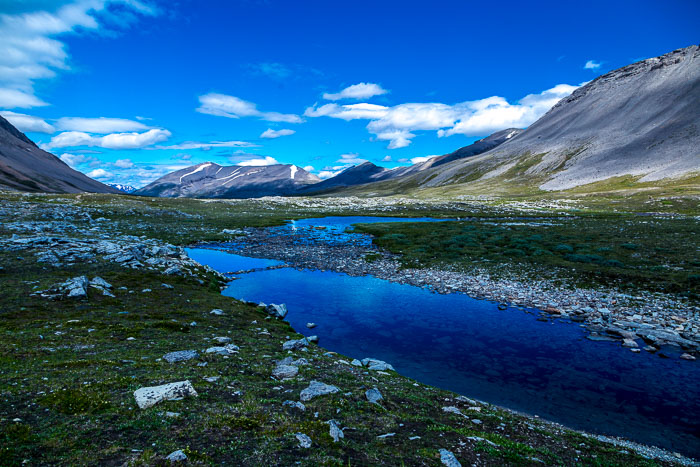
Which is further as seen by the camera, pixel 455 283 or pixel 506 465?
pixel 455 283

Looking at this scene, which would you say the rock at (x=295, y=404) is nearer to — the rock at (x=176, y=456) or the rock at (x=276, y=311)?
the rock at (x=176, y=456)

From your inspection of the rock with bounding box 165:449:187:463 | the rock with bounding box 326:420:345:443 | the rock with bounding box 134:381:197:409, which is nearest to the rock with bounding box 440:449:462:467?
the rock with bounding box 326:420:345:443

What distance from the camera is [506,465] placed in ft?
28.4

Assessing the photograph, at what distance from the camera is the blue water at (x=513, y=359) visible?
1428cm

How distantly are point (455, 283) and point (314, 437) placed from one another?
2742 cm

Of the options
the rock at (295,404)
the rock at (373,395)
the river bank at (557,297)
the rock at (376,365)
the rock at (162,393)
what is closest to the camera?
the rock at (162,393)

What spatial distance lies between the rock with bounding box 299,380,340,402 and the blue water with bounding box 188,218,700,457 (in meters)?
7.07

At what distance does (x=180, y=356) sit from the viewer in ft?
46.5

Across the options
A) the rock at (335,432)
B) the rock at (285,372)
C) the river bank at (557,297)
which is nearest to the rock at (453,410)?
the rock at (335,432)

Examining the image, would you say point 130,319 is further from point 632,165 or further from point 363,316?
point 632,165

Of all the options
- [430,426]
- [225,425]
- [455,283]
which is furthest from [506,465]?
[455,283]

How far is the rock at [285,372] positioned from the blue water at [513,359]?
679 centimetres

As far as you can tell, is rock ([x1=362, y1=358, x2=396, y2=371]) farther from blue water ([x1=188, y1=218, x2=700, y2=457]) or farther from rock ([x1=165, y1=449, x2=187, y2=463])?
rock ([x1=165, y1=449, x2=187, y2=463])

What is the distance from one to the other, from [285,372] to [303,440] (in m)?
5.20
